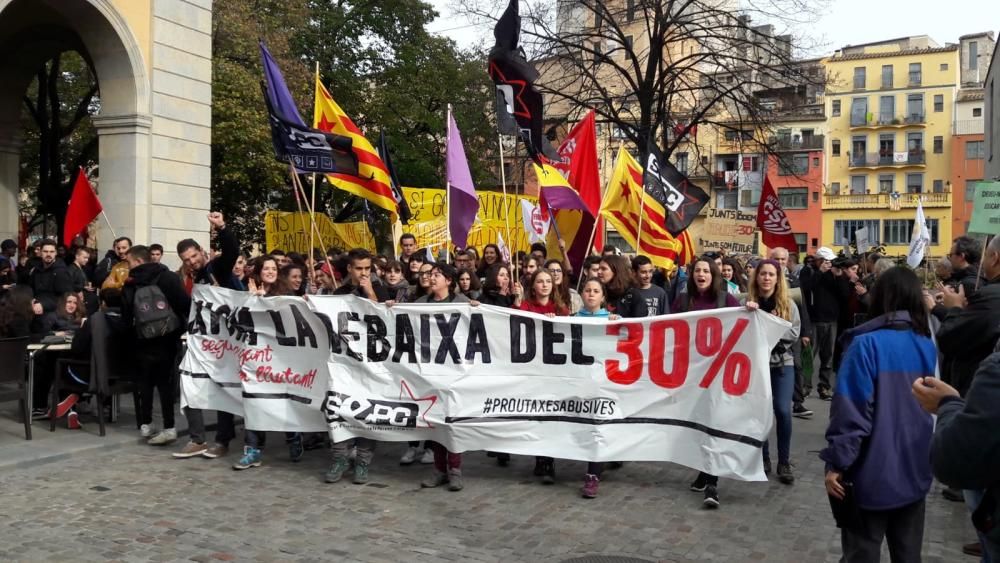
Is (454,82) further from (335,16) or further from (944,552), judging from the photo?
(944,552)

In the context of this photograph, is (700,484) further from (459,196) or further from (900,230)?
(900,230)

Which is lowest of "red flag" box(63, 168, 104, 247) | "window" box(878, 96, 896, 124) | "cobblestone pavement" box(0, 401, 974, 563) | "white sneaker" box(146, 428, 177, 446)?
"cobblestone pavement" box(0, 401, 974, 563)

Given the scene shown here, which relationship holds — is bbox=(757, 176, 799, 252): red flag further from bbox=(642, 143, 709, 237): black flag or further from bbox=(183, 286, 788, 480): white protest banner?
bbox=(183, 286, 788, 480): white protest banner

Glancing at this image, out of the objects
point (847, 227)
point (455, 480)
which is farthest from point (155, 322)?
point (847, 227)

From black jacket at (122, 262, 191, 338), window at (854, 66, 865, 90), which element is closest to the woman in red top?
black jacket at (122, 262, 191, 338)

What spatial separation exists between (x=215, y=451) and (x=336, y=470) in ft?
4.94

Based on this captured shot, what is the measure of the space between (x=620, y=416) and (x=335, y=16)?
32.0 meters

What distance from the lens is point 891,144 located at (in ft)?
273

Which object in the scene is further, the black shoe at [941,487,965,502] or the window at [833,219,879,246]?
the window at [833,219,879,246]

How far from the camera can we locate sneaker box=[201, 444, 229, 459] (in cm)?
823

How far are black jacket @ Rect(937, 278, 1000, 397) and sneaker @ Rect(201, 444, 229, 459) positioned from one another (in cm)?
598

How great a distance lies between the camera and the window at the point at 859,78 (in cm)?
8444

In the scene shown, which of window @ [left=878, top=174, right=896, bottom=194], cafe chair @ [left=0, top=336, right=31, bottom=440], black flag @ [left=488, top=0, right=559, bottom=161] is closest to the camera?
cafe chair @ [left=0, top=336, right=31, bottom=440]

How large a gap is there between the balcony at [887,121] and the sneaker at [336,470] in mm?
84517
